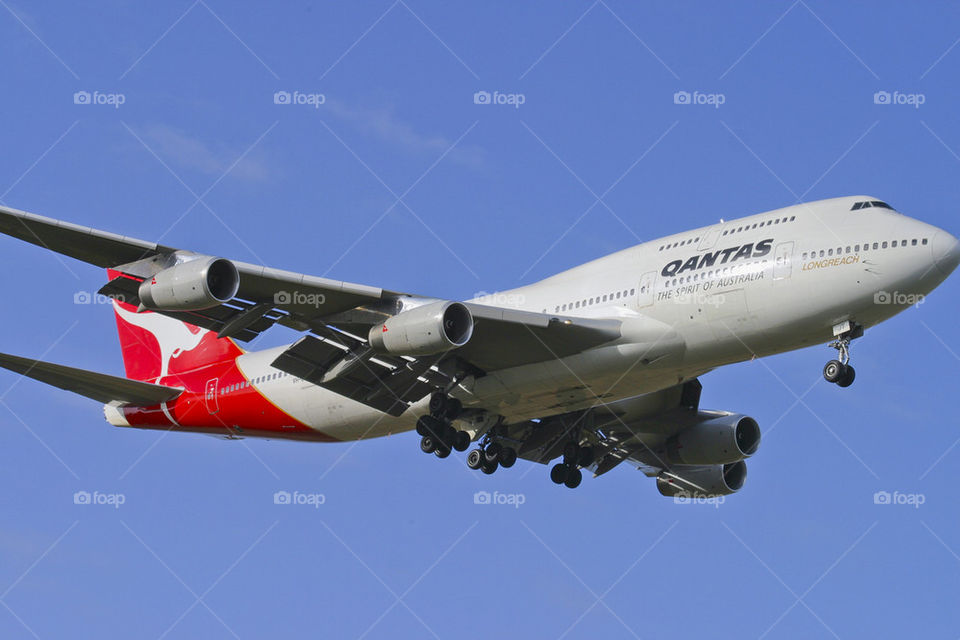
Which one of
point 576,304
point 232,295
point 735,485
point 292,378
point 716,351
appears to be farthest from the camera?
point 735,485

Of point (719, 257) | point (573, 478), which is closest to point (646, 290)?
point (719, 257)

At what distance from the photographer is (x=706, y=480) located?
4306cm

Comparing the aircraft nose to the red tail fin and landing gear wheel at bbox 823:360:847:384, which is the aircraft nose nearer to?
landing gear wheel at bbox 823:360:847:384

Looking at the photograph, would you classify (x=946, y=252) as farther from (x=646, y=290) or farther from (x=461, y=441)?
(x=461, y=441)

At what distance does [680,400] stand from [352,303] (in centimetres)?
1184

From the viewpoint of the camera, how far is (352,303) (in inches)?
1305

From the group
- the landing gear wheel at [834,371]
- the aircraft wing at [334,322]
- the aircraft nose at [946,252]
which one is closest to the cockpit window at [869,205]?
the aircraft nose at [946,252]

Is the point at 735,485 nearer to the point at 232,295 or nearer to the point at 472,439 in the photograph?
the point at 472,439

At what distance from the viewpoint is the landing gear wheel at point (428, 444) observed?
35.5 metres

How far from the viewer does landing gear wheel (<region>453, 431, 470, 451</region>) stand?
3559 centimetres

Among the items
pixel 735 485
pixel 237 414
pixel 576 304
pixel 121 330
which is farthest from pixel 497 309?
pixel 121 330

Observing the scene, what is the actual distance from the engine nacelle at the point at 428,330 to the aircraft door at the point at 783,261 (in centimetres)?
747

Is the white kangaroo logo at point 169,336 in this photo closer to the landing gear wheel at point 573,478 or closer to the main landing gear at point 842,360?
the landing gear wheel at point 573,478

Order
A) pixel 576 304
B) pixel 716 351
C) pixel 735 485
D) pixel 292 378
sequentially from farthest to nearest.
Result: 1. pixel 735 485
2. pixel 292 378
3. pixel 576 304
4. pixel 716 351
